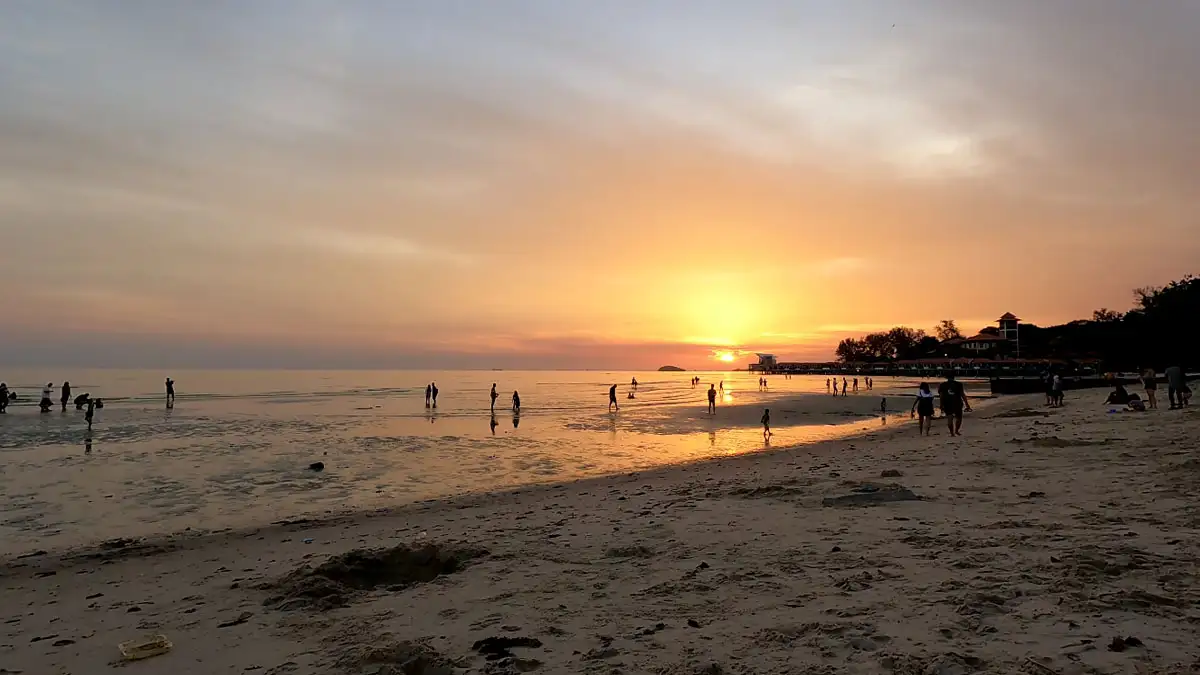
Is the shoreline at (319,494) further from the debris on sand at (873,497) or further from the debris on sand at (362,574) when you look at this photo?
the debris on sand at (873,497)

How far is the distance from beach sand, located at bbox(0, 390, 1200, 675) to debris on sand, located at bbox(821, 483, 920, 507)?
0.08 meters

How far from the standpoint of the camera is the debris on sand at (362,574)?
23.6ft

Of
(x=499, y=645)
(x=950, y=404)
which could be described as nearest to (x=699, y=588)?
(x=499, y=645)

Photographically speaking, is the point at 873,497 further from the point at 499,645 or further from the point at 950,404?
the point at 950,404

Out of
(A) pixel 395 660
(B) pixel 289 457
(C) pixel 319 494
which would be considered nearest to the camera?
(A) pixel 395 660

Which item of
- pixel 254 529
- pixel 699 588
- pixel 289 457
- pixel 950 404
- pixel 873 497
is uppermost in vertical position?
pixel 950 404

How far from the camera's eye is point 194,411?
4759 centimetres

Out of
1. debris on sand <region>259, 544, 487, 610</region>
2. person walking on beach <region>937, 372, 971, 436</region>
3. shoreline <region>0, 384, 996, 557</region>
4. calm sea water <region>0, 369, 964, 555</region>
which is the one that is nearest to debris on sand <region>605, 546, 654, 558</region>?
debris on sand <region>259, 544, 487, 610</region>

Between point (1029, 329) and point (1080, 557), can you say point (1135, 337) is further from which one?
point (1029, 329)

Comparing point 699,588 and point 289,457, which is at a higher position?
point 699,588

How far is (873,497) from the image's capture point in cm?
992

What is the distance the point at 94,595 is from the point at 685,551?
7.53 m

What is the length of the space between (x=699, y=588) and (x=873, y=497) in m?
4.84

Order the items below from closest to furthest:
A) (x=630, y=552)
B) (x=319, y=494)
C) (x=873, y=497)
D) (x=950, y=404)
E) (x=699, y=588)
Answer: (x=699, y=588) < (x=630, y=552) < (x=873, y=497) < (x=319, y=494) < (x=950, y=404)
